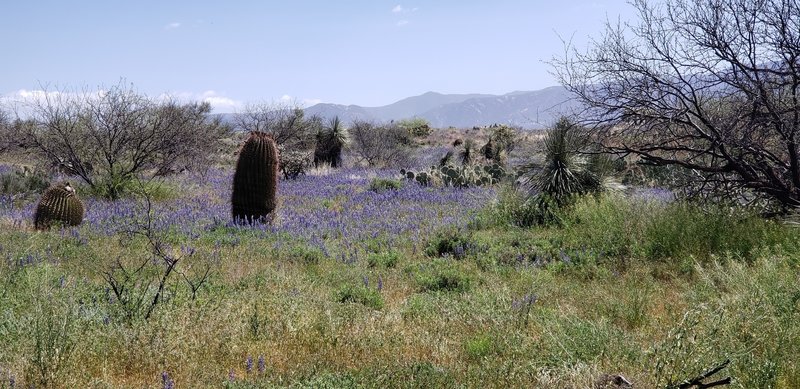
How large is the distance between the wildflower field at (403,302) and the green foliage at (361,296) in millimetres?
22

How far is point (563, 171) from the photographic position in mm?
11953

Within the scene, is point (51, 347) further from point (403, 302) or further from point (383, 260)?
point (383, 260)

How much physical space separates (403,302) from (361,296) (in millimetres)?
436

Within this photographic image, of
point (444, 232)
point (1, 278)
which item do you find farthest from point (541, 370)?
point (444, 232)

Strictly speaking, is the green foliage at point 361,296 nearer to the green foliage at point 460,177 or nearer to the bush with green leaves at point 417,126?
the green foliage at point 460,177

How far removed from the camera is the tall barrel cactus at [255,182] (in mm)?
11055

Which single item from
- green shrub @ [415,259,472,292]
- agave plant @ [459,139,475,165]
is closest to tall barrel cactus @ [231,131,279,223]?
green shrub @ [415,259,472,292]

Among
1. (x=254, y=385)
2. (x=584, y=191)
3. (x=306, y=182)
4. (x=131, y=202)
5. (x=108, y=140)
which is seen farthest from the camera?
(x=306, y=182)

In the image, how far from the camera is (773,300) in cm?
446

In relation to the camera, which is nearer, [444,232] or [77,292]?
[77,292]

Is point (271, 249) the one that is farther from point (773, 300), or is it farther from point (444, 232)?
point (773, 300)

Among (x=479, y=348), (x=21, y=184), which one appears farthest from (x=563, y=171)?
(x=21, y=184)

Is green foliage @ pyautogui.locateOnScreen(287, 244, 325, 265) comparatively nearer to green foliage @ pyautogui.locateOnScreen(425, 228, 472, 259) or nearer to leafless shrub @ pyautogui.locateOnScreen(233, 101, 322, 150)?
green foliage @ pyautogui.locateOnScreen(425, 228, 472, 259)

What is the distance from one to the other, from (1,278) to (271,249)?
3.35 metres
